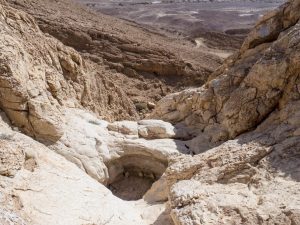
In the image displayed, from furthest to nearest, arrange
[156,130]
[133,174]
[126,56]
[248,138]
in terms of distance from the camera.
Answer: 1. [126,56]
2. [156,130]
3. [133,174]
4. [248,138]

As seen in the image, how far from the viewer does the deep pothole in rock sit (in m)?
7.22

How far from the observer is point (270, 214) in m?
4.51

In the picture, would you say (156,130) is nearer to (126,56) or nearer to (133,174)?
(133,174)

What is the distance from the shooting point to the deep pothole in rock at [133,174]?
23.7 ft

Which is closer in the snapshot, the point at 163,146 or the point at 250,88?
the point at 250,88

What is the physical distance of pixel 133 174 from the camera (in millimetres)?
7578

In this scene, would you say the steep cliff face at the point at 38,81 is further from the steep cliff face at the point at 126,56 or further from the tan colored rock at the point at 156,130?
the steep cliff face at the point at 126,56

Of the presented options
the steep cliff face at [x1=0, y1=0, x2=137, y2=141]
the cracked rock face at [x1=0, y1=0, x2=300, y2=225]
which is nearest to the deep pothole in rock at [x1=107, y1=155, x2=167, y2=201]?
the cracked rock face at [x1=0, y1=0, x2=300, y2=225]

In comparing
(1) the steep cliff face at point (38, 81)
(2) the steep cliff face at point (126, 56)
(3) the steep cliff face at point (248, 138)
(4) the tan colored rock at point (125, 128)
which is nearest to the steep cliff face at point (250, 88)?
(3) the steep cliff face at point (248, 138)

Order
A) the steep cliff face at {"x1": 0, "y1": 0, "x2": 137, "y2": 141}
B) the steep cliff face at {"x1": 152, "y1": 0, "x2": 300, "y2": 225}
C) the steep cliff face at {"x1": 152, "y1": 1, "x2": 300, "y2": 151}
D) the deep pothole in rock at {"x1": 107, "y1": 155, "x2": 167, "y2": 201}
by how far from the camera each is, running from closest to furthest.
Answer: the steep cliff face at {"x1": 152, "y1": 0, "x2": 300, "y2": 225} → the steep cliff face at {"x1": 152, "y1": 1, "x2": 300, "y2": 151} → the steep cliff face at {"x1": 0, "y1": 0, "x2": 137, "y2": 141} → the deep pothole in rock at {"x1": 107, "y1": 155, "x2": 167, "y2": 201}

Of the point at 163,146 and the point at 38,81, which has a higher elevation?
the point at 38,81

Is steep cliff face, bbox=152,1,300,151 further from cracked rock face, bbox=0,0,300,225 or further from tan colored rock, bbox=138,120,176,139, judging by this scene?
tan colored rock, bbox=138,120,176,139

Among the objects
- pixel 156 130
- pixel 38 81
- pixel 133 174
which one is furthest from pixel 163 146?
pixel 38 81

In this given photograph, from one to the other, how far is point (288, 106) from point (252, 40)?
6.89ft
